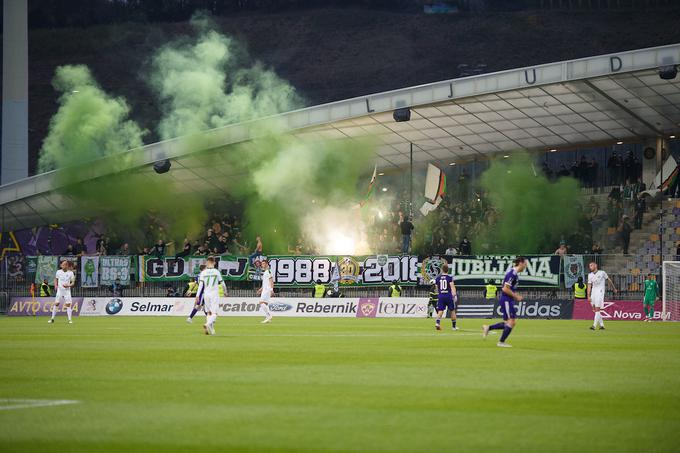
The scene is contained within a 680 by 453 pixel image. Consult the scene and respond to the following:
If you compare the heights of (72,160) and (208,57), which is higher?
(208,57)

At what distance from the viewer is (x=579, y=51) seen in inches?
4328

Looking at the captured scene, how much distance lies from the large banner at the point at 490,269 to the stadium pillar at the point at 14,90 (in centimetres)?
3155

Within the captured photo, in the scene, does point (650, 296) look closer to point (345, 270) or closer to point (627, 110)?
point (627, 110)

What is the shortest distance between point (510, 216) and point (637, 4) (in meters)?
68.5

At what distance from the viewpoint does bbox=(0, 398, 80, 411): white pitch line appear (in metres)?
12.4

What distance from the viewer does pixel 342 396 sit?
44.3 feet


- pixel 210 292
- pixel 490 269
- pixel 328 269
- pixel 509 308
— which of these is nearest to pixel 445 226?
pixel 490 269

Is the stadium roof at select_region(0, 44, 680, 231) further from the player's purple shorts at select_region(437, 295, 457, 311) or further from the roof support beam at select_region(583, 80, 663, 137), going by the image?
the player's purple shorts at select_region(437, 295, 457, 311)

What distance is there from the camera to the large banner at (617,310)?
43.7 meters

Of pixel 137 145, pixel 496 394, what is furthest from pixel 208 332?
pixel 137 145

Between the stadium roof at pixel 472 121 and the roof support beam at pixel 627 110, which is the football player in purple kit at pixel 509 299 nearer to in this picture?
the stadium roof at pixel 472 121

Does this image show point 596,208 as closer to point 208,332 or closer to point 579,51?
point 208,332

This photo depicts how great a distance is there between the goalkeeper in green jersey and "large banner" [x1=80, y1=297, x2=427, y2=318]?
33.2ft

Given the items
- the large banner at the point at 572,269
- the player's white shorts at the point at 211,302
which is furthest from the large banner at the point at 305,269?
the player's white shorts at the point at 211,302
